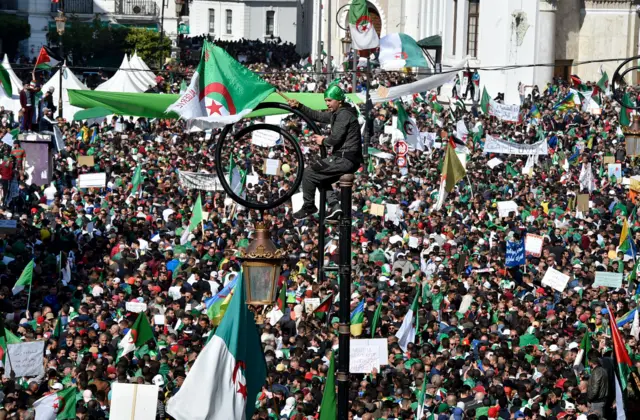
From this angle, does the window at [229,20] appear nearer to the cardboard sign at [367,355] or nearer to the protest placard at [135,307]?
the protest placard at [135,307]

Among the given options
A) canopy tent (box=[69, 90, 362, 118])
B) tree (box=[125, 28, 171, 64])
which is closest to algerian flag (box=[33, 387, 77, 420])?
canopy tent (box=[69, 90, 362, 118])

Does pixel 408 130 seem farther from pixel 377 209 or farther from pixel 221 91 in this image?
pixel 221 91

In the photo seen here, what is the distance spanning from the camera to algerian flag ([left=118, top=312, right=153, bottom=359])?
15.7m

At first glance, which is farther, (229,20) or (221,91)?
(229,20)

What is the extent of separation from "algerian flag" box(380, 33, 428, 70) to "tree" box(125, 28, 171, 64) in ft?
96.7

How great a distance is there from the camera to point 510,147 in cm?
2848

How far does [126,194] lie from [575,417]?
14.4 meters

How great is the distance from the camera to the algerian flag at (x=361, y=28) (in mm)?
27906

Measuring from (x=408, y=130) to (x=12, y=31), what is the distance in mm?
39707

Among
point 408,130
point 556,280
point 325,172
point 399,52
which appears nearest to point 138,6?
point 399,52

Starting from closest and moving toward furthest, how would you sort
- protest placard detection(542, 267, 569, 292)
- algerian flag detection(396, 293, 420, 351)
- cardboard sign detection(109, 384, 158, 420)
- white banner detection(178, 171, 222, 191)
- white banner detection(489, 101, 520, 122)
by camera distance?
cardboard sign detection(109, 384, 158, 420) < algerian flag detection(396, 293, 420, 351) < protest placard detection(542, 267, 569, 292) < white banner detection(178, 171, 222, 191) < white banner detection(489, 101, 520, 122)

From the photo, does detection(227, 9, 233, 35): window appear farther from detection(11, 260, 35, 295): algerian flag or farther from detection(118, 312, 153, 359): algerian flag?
detection(118, 312, 153, 359): algerian flag

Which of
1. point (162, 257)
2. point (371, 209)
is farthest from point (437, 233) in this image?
point (162, 257)

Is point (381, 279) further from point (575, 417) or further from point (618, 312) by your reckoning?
point (575, 417)
